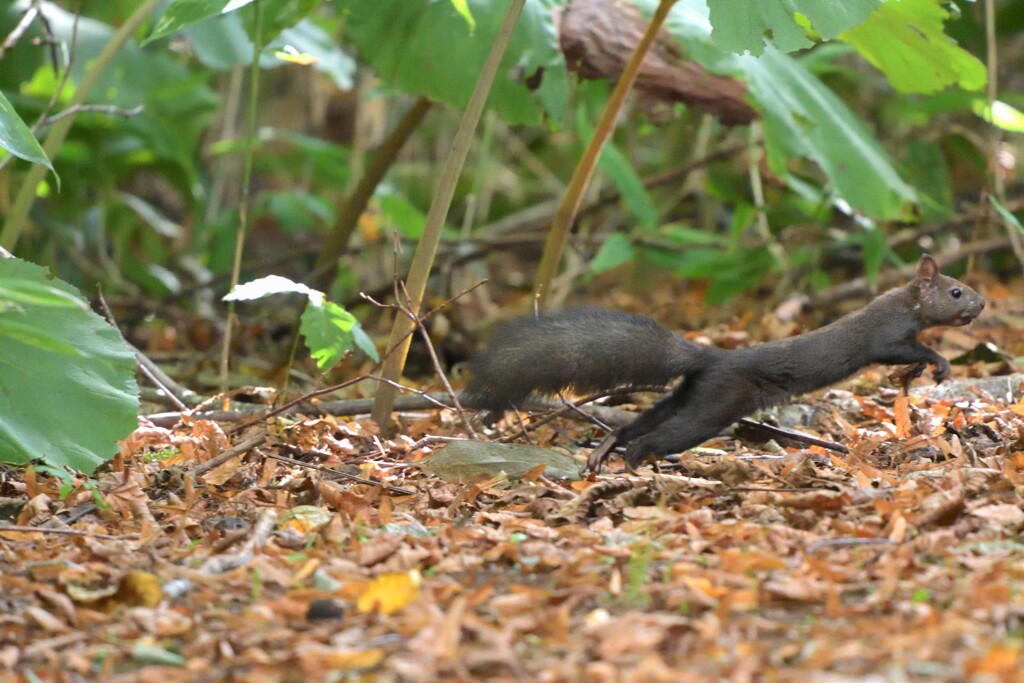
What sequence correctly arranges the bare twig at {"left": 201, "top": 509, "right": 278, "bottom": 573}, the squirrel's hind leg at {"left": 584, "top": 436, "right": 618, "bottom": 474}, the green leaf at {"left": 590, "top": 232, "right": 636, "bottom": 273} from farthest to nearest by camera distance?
the green leaf at {"left": 590, "top": 232, "right": 636, "bottom": 273} → the squirrel's hind leg at {"left": 584, "top": 436, "right": 618, "bottom": 474} → the bare twig at {"left": 201, "top": 509, "right": 278, "bottom": 573}

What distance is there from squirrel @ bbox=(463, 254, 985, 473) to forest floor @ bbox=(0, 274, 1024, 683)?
144 millimetres

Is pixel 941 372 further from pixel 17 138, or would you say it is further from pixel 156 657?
pixel 17 138

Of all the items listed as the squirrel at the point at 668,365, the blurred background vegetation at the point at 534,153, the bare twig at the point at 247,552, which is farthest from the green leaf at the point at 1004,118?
the bare twig at the point at 247,552

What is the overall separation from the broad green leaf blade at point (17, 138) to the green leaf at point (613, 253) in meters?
2.66

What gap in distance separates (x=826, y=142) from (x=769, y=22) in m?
1.57

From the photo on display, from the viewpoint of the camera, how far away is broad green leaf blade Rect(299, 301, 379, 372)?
10.8 feet

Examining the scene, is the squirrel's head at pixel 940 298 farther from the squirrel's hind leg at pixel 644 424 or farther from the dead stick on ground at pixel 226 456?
the dead stick on ground at pixel 226 456

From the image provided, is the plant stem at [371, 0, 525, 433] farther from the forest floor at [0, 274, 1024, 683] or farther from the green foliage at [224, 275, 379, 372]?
the forest floor at [0, 274, 1024, 683]

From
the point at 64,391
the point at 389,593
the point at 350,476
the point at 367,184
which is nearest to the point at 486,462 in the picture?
the point at 350,476

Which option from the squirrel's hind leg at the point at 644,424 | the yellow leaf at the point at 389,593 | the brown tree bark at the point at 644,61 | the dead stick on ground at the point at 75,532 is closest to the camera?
the yellow leaf at the point at 389,593

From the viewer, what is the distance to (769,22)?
326 cm

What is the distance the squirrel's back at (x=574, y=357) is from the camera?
3260 mm

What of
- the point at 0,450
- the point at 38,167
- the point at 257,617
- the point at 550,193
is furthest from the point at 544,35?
the point at 550,193

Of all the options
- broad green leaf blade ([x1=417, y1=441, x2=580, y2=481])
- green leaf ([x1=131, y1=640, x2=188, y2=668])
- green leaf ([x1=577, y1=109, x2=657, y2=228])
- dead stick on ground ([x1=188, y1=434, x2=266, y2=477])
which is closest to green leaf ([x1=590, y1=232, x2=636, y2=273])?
green leaf ([x1=577, y1=109, x2=657, y2=228])
